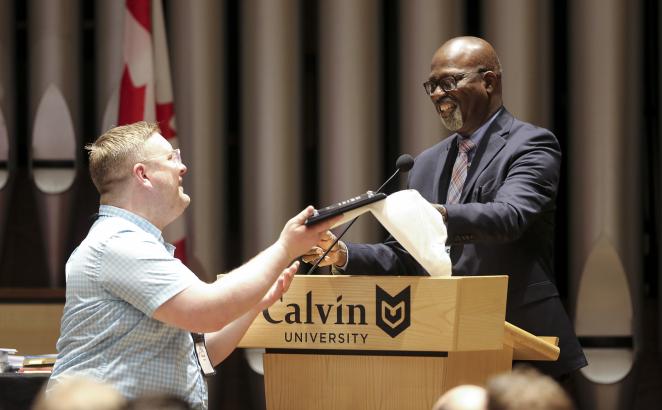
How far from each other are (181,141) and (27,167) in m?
0.83

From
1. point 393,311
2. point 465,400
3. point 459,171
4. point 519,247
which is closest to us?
point 465,400

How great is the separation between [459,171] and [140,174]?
3.41 ft

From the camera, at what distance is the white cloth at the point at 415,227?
2328 mm

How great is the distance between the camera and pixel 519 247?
9.39ft

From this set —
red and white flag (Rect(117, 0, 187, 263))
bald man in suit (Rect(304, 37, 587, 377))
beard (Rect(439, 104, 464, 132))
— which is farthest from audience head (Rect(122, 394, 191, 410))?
red and white flag (Rect(117, 0, 187, 263))

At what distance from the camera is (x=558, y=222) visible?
4.88 m

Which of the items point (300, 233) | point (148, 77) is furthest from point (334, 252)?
point (148, 77)

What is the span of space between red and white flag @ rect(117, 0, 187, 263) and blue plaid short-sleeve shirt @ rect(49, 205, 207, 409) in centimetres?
255

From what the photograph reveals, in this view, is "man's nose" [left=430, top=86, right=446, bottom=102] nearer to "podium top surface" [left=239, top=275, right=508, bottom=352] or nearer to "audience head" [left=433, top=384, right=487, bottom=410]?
"podium top surface" [left=239, top=275, right=508, bottom=352]

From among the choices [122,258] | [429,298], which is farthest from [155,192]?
[429,298]

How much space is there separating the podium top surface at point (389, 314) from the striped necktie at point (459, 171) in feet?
2.17

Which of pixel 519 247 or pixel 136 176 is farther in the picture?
pixel 519 247

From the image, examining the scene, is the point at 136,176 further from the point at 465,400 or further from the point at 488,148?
the point at 465,400

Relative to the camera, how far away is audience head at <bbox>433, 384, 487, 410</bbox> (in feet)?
4.34
